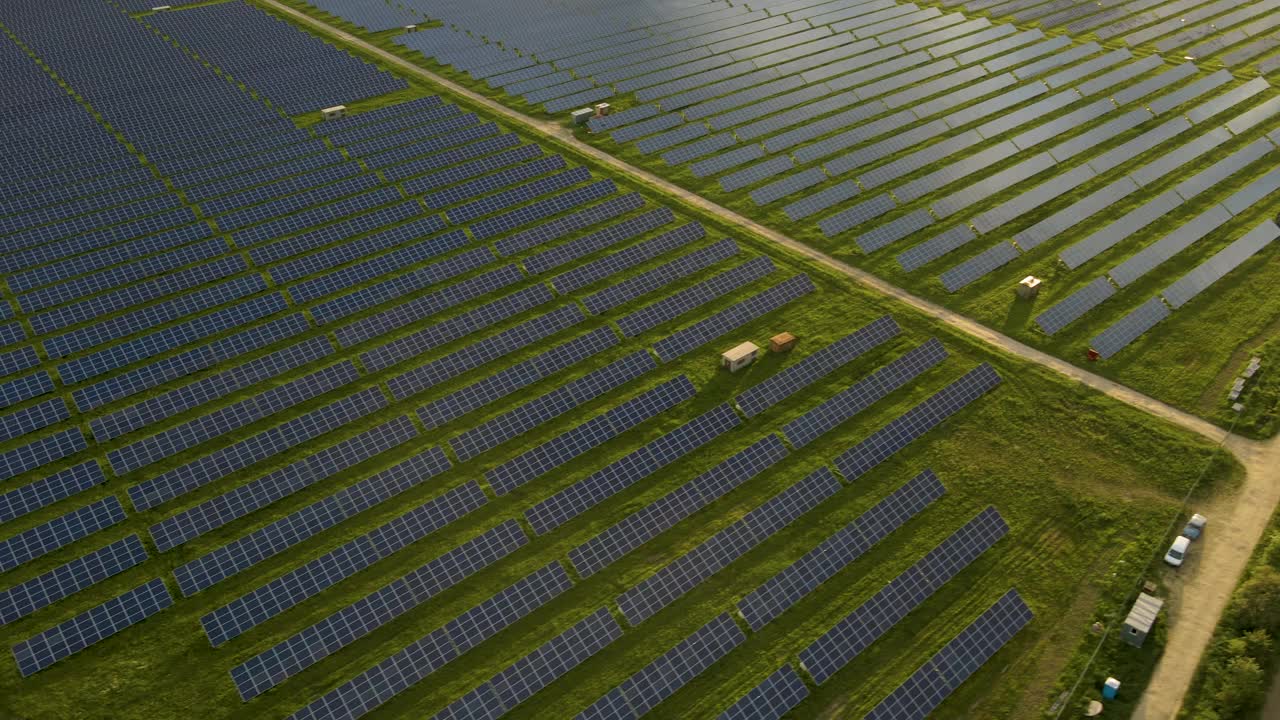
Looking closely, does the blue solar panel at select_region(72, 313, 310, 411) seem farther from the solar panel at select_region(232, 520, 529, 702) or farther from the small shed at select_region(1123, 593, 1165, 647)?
the small shed at select_region(1123, 593, 1165, 647)

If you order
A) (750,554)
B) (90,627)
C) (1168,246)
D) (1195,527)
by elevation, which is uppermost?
(1168,246)

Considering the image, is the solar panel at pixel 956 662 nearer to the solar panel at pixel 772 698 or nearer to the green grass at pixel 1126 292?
the solar panel at pixel 772 698

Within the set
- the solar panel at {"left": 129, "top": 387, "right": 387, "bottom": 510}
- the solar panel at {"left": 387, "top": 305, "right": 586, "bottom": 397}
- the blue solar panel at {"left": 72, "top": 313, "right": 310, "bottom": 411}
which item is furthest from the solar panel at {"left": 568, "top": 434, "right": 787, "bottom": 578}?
the blue solar panel at {"left": 72, "top": 313, "right": 310, "bottom": 411}

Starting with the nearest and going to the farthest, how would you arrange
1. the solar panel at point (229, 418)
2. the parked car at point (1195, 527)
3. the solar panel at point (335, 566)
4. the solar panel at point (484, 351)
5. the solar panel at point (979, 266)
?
1. the solar panel at point (335, 566)
2. the parked car at point (1195, 527)
3. the solar panel at point (229, 418)
4. the solar panel at point (484, 351)
5. the solar panel at point (979, 266)

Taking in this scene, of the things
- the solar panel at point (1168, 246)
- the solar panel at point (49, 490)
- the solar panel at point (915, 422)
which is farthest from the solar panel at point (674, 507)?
the solar panel at point (1168, 246)

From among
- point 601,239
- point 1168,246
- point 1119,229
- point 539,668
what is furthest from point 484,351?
point 1168,246

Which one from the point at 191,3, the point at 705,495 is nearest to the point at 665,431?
the point at 705,495

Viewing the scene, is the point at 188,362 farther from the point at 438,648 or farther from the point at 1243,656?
the point at 1243,656
